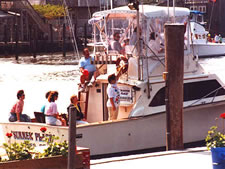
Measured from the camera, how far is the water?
28719 millimetres

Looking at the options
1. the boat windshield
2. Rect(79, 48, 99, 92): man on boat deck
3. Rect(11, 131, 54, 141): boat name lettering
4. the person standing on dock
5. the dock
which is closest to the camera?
the dock

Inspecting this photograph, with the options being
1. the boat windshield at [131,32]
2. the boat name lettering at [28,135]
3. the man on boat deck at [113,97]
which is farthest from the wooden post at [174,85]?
the boat name lettering at [28,135]

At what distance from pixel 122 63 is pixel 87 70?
103 centimetres

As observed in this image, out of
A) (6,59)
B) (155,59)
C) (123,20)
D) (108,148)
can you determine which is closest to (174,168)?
(108,148)

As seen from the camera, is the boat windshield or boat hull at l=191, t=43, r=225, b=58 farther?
boat hull at l=191, t=43, r=225, b=58

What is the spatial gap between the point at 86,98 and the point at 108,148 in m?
1.56

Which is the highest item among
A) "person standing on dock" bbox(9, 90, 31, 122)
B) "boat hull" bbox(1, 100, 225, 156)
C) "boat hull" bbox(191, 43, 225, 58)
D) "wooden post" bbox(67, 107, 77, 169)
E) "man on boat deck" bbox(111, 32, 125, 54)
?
"man on boat deck" bbox(111, 32, 125, 54)

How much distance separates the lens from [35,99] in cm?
3081

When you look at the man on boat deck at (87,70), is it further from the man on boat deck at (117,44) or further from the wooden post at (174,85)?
the wooden post at (174,85)

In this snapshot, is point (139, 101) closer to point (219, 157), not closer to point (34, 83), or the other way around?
point (219, 157)

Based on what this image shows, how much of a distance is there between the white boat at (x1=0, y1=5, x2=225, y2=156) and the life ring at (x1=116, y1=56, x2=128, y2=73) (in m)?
0.15

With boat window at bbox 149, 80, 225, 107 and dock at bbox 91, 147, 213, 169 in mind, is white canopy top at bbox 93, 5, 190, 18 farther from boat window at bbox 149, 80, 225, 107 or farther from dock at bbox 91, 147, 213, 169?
dock at bbox 91, 147, 213, 169

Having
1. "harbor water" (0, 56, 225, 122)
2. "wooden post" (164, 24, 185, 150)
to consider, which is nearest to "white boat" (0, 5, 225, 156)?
"wooden post" (164, 24, 185, 150)

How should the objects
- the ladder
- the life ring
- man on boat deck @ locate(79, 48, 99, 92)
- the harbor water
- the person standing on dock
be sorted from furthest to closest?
the harbor water → man on boat deck @ locate(79, 48, 99, 92) → the ladder → the life ring → the person standing on dock
